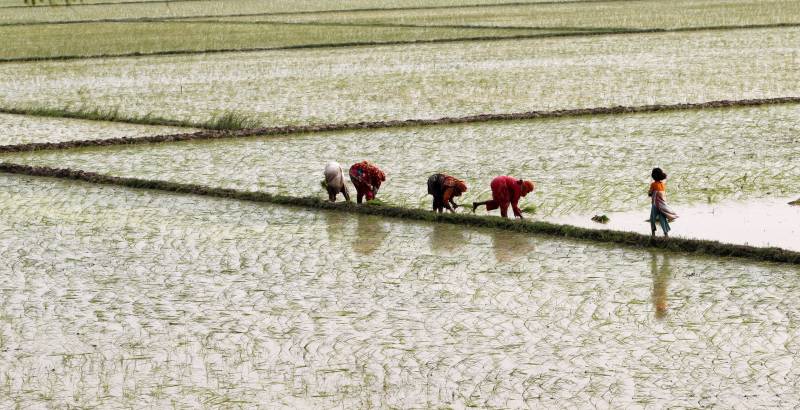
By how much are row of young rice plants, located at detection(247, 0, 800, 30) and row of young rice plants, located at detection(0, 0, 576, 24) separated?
356cm

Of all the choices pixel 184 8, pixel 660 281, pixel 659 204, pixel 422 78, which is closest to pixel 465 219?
pixel 659 204

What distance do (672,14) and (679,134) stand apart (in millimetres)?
20807

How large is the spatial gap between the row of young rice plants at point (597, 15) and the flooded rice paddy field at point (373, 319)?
2032cm

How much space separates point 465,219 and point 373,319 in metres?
2.06

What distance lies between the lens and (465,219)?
790 cm

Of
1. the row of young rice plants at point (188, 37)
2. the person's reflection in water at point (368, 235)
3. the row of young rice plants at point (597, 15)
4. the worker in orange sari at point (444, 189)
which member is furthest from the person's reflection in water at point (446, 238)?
the row of young rice plants at point (597, 15)

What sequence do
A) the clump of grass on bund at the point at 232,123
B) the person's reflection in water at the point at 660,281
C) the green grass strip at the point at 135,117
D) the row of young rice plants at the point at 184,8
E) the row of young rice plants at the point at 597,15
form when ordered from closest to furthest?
1. the person's reflection in water at the point at 660,281
2. the clump of grass on bund at the point at 232,123
3. the green grass strip at the point at 135,117
4. the row of young rice plants at the point at 597,15
5. the row of young rice plants at the point at 184,8

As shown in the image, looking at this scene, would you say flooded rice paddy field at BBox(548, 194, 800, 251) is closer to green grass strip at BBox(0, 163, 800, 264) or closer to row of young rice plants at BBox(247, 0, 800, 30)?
green grass strip at BBox(0, 163, 800, 264)

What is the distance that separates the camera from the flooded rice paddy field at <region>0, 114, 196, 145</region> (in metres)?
12.5

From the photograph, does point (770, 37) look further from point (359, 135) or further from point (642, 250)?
point (642, 250)

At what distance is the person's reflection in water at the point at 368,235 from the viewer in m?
7.45

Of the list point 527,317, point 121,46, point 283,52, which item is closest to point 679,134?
point 527,317

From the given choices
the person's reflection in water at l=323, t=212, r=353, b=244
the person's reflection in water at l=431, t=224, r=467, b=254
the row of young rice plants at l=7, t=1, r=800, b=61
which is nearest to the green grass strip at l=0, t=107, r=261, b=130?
the person's reflection in water at l=323, t=212, r=353, b=244

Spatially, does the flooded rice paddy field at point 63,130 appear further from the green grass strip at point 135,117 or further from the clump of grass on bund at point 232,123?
the clump of grass on bund at point 232,123
